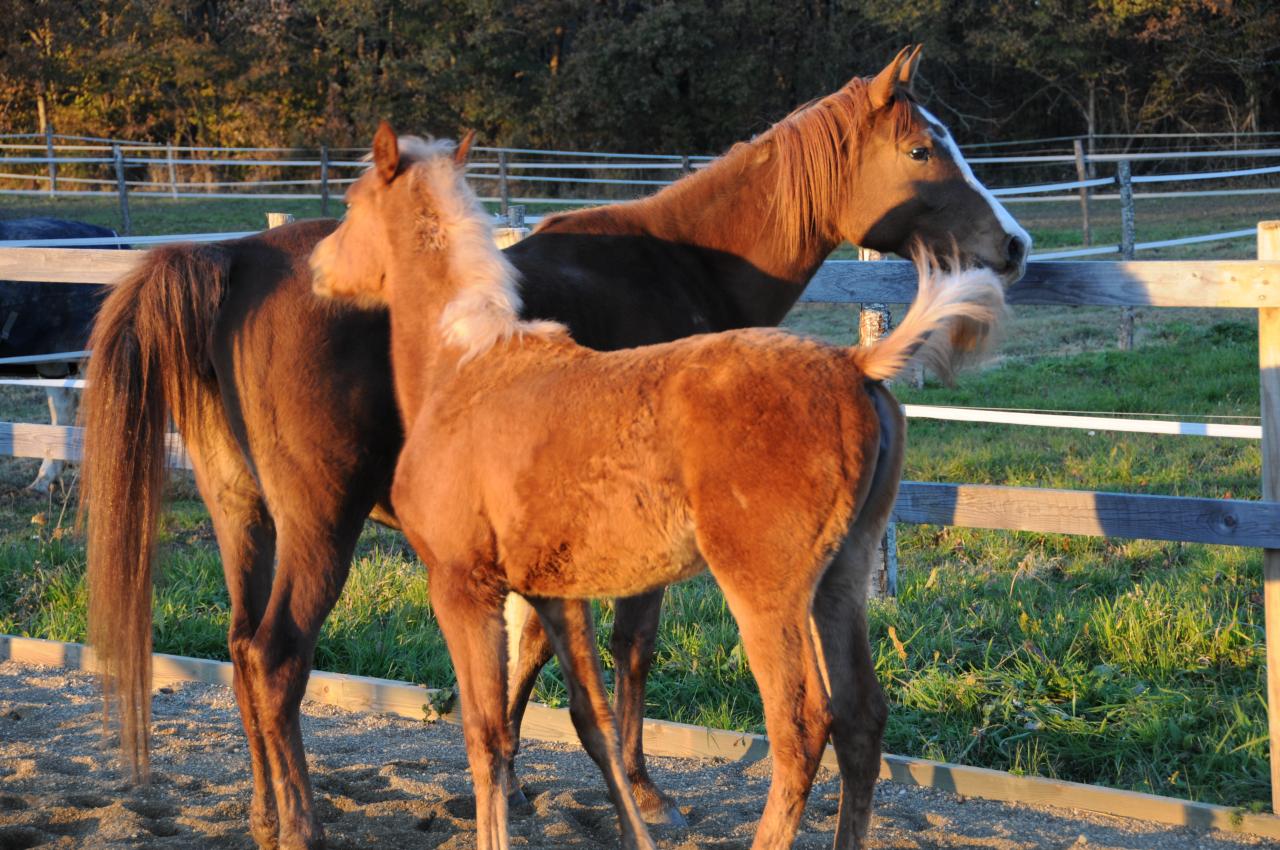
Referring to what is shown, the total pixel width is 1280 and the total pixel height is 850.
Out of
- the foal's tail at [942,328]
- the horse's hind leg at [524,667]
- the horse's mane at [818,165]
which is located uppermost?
the horse's mane at [818,165]

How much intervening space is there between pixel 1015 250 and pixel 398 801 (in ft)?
8.48

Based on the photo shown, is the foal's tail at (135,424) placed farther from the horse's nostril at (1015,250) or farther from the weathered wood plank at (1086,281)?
the horse's nostril at (1015,250)

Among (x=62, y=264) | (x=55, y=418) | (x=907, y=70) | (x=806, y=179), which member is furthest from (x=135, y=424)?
(x=55, y=418)

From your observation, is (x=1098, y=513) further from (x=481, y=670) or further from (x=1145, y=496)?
(x=481, y=670)

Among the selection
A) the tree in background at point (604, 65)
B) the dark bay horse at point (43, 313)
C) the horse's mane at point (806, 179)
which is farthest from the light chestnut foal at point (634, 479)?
the tree in background at point (604, 65)

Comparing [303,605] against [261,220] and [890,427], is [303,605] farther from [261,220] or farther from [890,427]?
[261,220]

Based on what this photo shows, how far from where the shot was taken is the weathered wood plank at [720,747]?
3.71m

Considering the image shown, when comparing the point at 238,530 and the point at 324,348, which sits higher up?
the point at 324,348

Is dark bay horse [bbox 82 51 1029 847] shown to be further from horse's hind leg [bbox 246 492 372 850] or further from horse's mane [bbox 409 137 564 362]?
horse's mane [bbox 409 137 564 362]

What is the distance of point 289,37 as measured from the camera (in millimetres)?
28297

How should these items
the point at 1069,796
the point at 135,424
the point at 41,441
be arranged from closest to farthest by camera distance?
the point at 135,424
the point at 1069,796
the point at 41,441

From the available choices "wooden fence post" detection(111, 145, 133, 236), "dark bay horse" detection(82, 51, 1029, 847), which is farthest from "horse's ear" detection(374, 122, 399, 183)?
"wooden fence post" detection(111, 145, 133, 236)

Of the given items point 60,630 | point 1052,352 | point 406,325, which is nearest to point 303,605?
point 406,325

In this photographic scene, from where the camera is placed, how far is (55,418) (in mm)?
8438
